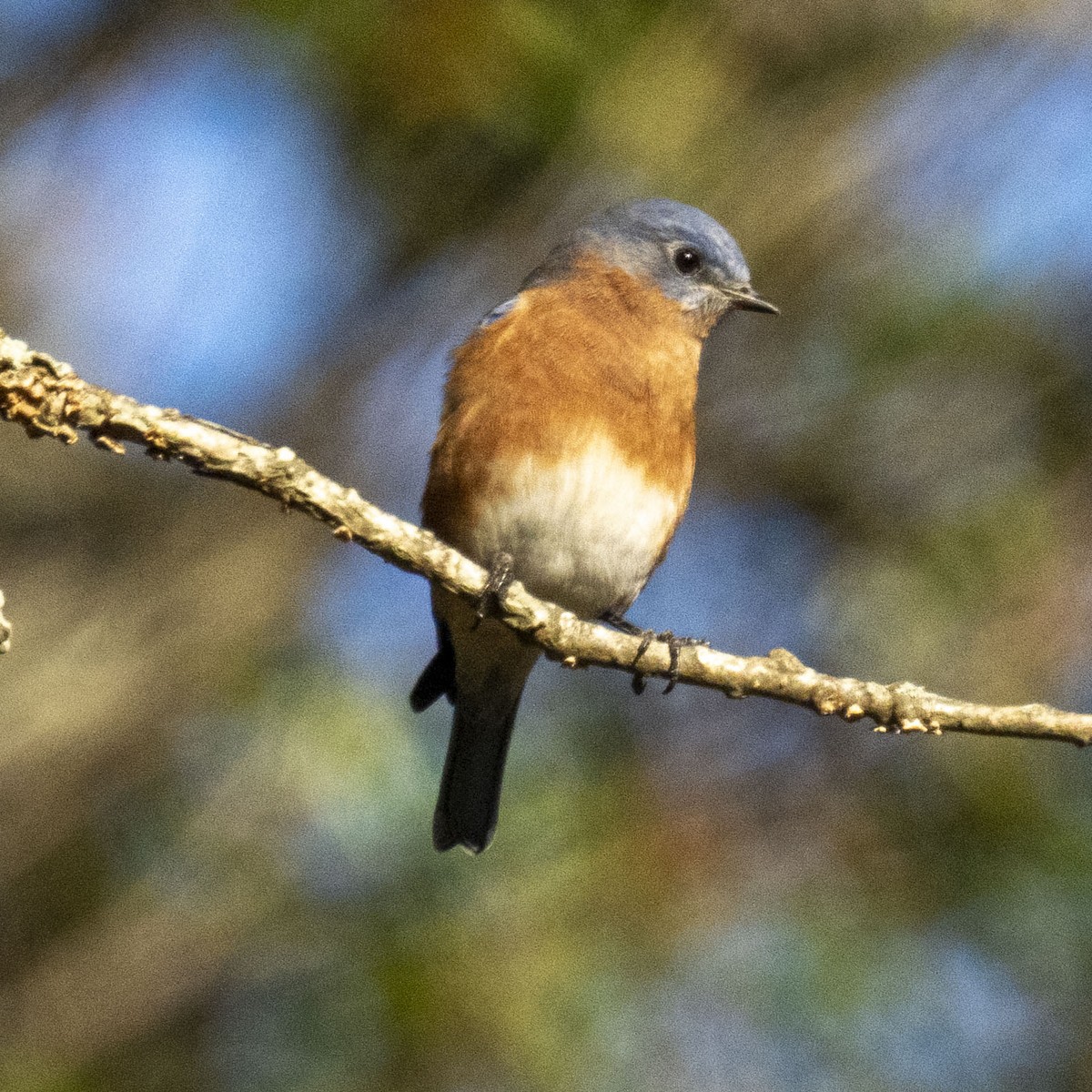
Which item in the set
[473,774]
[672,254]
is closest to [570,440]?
[672,254]

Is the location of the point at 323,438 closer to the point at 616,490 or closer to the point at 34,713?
the point at 34,713

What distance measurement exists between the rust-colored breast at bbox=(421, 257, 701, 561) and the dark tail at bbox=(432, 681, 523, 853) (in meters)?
0.82

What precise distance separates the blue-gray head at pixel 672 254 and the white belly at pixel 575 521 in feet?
2.59

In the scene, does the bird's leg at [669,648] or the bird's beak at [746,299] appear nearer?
the bird's leg at [669,648]

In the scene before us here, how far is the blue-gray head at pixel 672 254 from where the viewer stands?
4.97 meters

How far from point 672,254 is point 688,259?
0.18ft

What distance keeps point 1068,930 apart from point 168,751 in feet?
11.4

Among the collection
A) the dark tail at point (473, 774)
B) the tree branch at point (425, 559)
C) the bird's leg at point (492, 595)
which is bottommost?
the tree branch at point (425, 559)

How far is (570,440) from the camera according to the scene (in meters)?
4.35

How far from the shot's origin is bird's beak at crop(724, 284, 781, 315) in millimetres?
5027

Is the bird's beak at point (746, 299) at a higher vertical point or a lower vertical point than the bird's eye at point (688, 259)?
lower

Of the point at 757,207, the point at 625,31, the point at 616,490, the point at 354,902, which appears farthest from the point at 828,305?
the point at 354,902

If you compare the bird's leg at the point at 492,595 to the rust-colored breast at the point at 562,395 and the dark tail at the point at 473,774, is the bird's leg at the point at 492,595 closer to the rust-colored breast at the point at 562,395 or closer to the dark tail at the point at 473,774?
the rust-colored breast at the point at 562,395

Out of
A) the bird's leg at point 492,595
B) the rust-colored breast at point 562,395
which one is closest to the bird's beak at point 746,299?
the rust-colored breast at point 562,395
